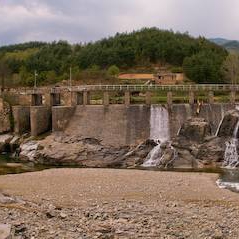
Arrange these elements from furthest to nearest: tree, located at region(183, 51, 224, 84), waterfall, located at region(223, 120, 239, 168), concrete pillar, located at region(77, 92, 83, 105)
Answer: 1. tree, located at region(183, 51, 224, 84)
2. concrete pillar, located at region(77, 92, 83, 105)
3. waterfall, located at region(223, 120, 239, 168)

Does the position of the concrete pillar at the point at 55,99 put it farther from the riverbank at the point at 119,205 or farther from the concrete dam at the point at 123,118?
the riverbank at the point at 119,205

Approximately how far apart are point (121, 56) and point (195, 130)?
2508 inches

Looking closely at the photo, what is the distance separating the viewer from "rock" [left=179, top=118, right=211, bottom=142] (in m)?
55.8

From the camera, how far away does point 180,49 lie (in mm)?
115938

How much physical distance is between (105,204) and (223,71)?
225ft

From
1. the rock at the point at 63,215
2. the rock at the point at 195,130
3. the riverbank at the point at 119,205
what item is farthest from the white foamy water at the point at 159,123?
the rock at the point at 63,215

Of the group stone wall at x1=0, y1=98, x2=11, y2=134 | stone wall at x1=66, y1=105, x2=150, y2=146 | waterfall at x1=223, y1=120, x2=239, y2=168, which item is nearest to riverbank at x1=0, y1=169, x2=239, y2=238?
waterfall at x1=223, y1=120, x2=239, y2=168

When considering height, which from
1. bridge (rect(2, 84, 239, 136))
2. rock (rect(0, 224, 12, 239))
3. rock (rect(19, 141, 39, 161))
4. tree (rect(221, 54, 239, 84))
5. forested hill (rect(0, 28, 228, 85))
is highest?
forested hill (rect(0, 28, 228, 85))

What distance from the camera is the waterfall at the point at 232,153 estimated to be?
52906 millimetres

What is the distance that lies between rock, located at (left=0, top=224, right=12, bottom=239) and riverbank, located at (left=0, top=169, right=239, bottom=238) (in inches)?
20.1

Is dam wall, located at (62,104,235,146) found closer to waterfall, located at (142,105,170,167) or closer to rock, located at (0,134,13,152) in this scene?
waterfall, located at (142,105,170,167)

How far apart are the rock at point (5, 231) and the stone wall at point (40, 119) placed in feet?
130

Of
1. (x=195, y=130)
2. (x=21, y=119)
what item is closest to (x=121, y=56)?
(x=21, y=119)

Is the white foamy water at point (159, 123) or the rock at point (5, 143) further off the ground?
the white foamy water at point (159, 123)
